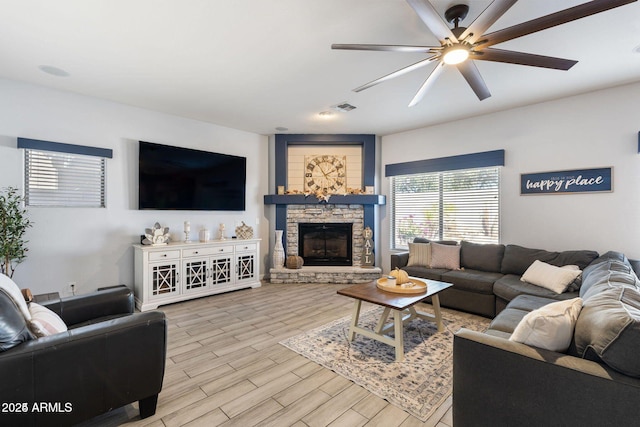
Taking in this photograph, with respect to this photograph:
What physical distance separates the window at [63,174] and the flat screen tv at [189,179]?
498mm

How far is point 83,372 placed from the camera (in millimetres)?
1539

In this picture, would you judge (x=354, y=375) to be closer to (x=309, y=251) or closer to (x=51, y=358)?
(x=51, y=358)

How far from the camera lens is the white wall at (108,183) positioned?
11.0 ft

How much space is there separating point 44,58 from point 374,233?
5.06 metres

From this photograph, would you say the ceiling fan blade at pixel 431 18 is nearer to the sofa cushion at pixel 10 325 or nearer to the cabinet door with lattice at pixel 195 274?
the sofa cushion at pixel 10 325

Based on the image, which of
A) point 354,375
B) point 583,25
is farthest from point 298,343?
point 583,25

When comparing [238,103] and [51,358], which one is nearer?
[51,358]

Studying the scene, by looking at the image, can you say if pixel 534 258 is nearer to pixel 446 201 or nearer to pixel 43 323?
pixel 446 201

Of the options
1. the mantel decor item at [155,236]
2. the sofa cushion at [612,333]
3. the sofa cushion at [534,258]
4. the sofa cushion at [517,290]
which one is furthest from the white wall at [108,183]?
the sofa cushion at [612,333]

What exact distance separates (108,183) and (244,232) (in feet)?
6.76

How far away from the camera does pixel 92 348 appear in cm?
157

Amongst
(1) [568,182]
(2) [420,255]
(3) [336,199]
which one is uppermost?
(1) [568,182]

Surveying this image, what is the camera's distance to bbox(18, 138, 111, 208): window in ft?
11.2

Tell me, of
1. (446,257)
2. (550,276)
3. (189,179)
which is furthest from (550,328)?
(189,179)
